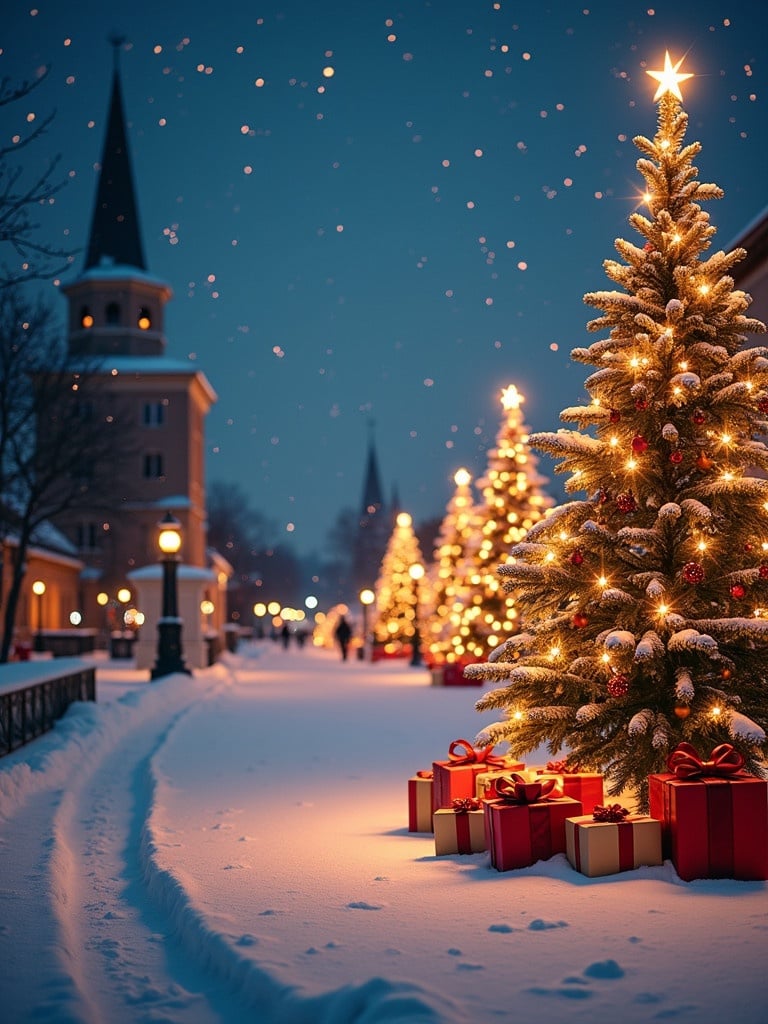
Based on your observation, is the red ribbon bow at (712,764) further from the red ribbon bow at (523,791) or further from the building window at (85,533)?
the building window at (85,533)

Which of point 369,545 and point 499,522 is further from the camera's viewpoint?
point 369,545

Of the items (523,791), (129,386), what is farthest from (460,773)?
(129,386)

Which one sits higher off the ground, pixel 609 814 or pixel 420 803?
pixel 609 814

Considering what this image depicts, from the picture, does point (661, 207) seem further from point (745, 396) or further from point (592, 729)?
point (592, 729)

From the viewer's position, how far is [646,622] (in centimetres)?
818

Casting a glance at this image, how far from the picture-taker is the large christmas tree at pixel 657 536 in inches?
315

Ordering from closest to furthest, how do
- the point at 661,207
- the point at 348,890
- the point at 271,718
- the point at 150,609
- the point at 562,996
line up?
the point at 562,996 → the point at 348,890 → the point at 661,207 → the point at 271,718 → the point at 150,609

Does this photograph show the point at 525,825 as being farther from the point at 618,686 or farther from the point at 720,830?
the point at 618,686

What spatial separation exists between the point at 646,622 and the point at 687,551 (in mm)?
611

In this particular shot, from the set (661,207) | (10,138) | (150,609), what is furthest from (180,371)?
(661,207)

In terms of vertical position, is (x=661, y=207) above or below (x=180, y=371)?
below

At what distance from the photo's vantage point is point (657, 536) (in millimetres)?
8359

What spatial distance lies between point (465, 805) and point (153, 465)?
6307cm

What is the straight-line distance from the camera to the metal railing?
41.2 ft
